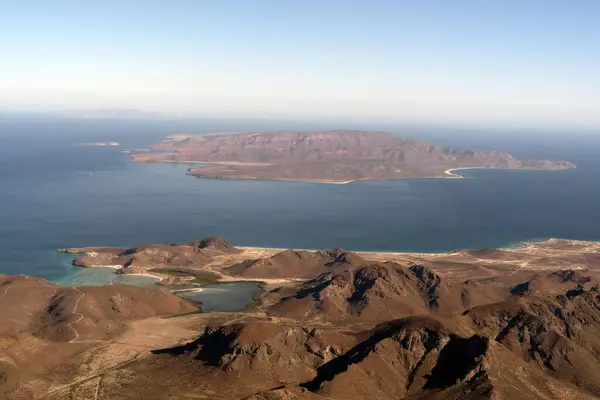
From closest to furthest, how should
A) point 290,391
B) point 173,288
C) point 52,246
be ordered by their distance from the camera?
point 290,391, point 173,288, point 52,246

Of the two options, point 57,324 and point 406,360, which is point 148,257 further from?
point 406,360

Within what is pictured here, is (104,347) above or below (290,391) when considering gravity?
below

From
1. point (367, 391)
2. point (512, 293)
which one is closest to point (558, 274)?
point (512, 293)

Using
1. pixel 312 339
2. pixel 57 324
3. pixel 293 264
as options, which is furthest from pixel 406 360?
pixel 293 264

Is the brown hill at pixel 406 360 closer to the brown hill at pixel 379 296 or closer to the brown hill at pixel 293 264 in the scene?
the brown hill at pixel 379 296

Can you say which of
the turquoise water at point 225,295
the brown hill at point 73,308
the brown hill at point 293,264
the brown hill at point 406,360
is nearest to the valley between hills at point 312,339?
the brown hill at point 406,360

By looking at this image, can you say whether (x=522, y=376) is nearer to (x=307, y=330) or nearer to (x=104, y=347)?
(x=307, y=330)

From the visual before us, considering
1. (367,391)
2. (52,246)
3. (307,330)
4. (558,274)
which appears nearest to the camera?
(367,391)

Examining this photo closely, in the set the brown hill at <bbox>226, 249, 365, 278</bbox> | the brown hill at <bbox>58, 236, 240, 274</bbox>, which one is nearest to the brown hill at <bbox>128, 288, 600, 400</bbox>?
the brown hill at <bbox>226, 249, 365, 278</bbox>
